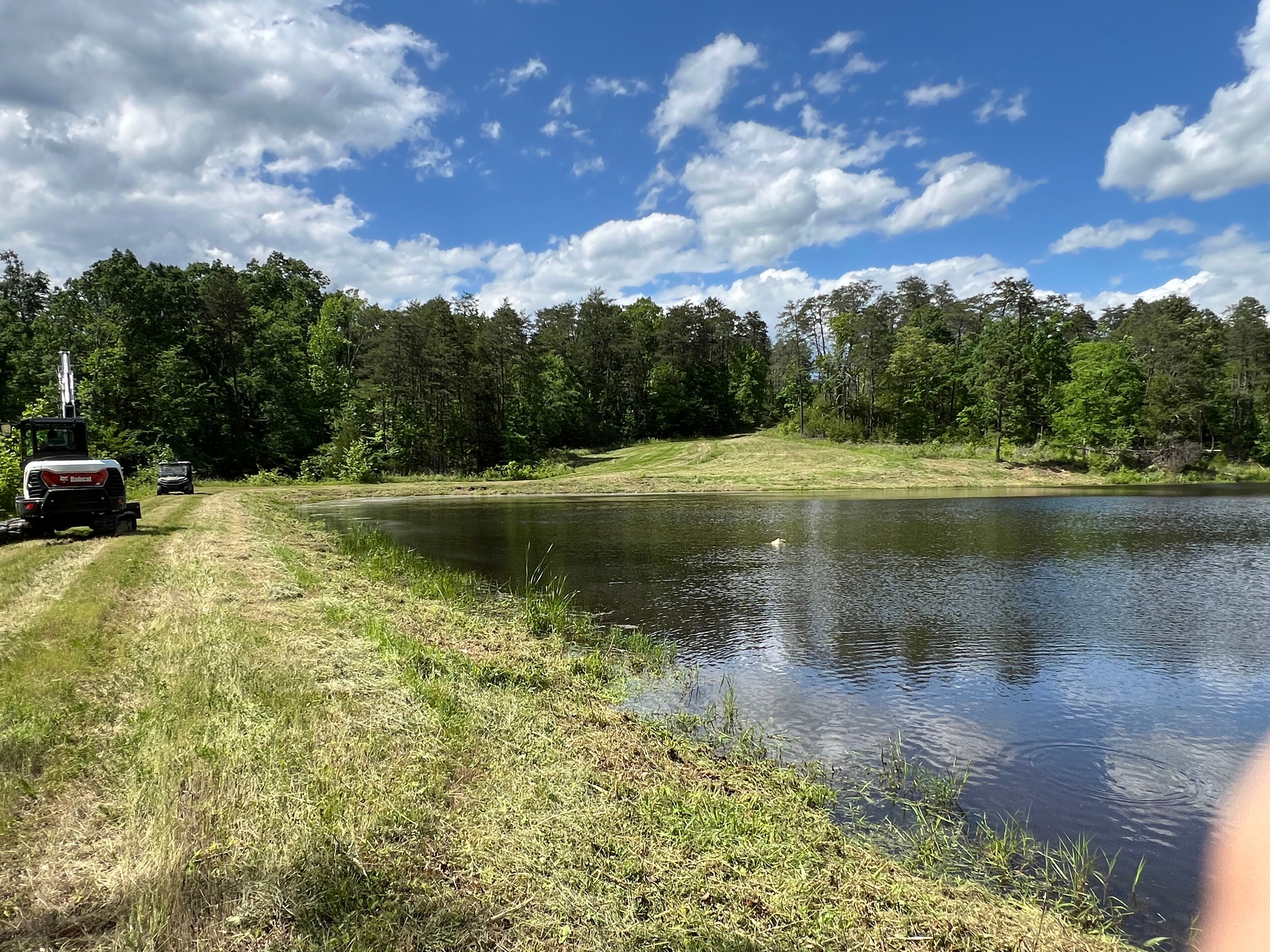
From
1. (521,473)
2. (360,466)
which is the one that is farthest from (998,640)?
(360,466)

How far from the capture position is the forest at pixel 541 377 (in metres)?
59.8

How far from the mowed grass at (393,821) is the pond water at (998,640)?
2.10m

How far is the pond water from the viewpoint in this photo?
22.9ft

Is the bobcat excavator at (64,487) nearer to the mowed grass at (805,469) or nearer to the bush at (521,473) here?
the mowed grass at (805,469)

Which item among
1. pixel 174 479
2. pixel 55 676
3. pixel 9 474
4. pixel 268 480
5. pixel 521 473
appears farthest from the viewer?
pixel 521 473

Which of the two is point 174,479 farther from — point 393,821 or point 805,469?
point 805,469

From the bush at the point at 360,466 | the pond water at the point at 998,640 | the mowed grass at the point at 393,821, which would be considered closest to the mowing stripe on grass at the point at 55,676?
the mowed grass at the point at 393,821

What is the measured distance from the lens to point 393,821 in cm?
514

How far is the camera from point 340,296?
90.5 metres

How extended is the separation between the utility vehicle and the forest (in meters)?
7.68

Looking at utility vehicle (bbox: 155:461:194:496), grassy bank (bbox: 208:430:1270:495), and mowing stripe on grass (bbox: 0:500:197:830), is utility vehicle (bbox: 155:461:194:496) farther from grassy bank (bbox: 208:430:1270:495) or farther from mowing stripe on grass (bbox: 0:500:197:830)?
mowing stripe on grass (bbox: 0:500:197:830)

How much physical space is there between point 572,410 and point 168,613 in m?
68.8

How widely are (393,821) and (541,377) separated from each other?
75.0 meters

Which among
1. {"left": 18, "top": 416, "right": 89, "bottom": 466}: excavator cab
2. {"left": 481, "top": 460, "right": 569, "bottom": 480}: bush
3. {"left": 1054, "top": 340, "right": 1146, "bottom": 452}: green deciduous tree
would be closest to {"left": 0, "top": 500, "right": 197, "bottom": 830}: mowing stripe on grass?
{"left": 18, "top": 416, "right": 89, "bottom": 466}: excavator cab
